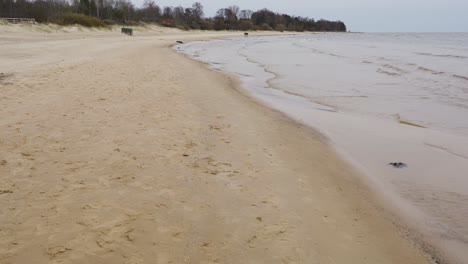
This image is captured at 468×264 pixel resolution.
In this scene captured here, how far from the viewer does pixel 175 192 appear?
12.6ft

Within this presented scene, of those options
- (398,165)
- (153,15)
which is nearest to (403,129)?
(398,165)

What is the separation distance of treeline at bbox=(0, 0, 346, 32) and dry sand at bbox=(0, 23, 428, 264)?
4696 centimetres

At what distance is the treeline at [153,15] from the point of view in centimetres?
5194

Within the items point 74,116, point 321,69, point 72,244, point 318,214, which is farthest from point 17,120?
point 321,69

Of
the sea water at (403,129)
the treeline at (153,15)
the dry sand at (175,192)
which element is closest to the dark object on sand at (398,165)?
the sea water at (403,129)

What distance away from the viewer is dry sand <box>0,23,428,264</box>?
115 inches

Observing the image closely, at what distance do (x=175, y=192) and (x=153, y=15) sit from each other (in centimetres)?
9479

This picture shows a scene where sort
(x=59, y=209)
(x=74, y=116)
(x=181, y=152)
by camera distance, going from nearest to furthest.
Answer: (x=59, y=209) → (x=181, y=152) → (x=74, y=116)

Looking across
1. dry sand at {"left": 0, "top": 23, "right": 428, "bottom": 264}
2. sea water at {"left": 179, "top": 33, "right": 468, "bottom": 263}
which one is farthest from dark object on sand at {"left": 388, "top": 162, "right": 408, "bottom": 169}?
dry sand at {"left": 0, "top": 23, "right": 428, "bottom": 264}

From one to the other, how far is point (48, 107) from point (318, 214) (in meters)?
5.52

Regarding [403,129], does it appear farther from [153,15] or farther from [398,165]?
[153,15]

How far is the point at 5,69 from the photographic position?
11.4 metres

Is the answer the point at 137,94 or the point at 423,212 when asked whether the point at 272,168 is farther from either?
the point at 137,94

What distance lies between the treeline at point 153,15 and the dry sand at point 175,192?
47.0 metres
